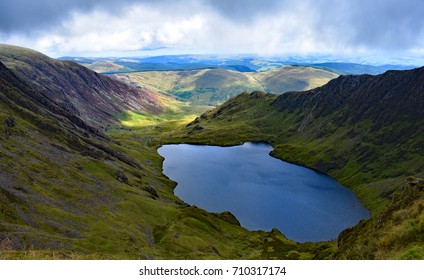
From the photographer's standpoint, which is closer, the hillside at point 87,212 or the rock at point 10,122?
the hillside at point 87,212

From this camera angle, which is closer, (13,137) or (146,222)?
(146,222)

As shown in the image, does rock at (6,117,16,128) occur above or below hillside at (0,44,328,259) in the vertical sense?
above

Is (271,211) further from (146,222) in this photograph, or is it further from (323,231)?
(146,222)

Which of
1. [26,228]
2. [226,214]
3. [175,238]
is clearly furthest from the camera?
[226,214]

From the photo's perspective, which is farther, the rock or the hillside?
the rock

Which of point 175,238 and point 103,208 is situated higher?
point 103,208

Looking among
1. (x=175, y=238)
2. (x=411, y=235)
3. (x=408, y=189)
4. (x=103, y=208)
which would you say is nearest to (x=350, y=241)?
(x=408, y=189)

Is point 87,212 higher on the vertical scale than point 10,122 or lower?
lower

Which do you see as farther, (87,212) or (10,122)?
(10,122)

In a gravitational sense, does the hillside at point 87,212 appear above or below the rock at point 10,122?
below
